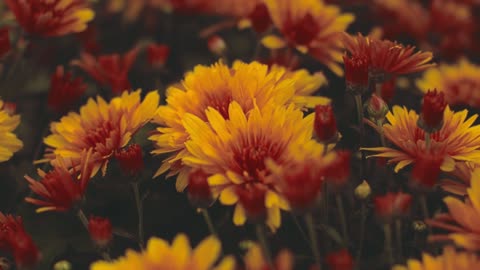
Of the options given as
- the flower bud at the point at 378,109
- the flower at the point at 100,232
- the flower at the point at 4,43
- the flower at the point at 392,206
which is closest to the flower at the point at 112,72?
the flower at the point at 4,43

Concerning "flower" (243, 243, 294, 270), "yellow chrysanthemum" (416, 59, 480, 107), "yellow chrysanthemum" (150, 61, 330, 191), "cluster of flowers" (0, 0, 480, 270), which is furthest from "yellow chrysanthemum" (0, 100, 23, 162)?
"yellow chrysanthemum" (416, 59, 480, 107)

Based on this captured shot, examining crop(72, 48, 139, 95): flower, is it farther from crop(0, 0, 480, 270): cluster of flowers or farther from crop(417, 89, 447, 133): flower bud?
crop(417, 89, 447, 133): flower bud

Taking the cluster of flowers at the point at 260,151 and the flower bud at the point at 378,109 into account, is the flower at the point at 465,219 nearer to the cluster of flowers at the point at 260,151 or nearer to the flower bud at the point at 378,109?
the cluster of flowers at the point at 260,151

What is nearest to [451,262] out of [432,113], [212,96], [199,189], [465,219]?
[465,219]

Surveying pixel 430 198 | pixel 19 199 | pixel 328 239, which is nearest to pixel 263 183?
pixel 328 239

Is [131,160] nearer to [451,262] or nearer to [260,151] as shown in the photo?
[260,151]

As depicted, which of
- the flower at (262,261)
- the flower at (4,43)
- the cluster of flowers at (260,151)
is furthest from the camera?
the flower at (4,43)

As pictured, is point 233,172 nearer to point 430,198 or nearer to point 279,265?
point 279,265
